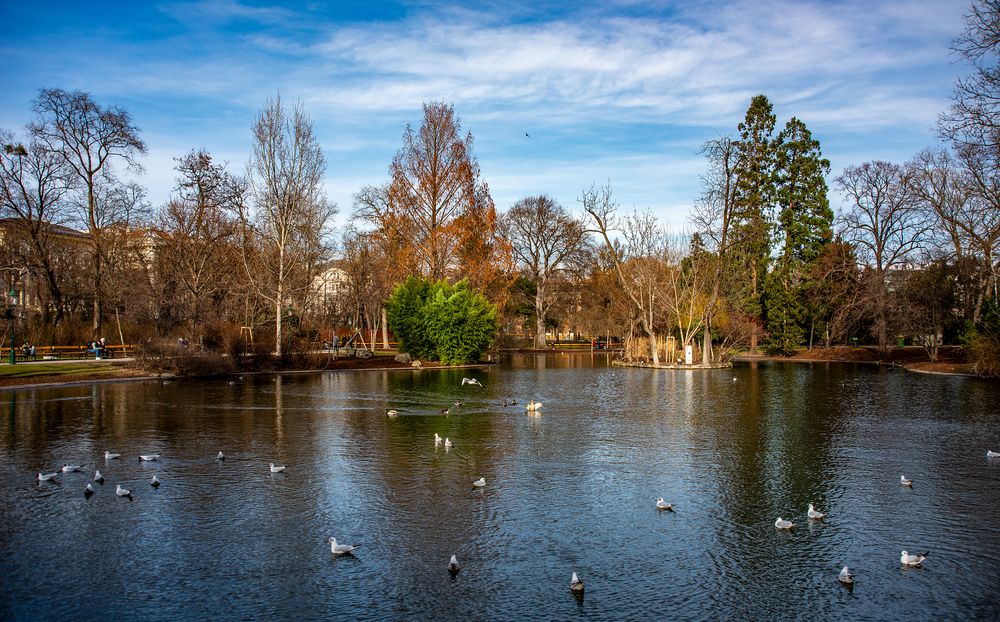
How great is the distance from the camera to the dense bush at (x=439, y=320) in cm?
3903

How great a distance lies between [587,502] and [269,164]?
110ft

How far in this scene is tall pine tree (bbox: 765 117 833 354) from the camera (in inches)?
2186

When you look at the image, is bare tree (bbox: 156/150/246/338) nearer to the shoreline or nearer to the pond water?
the shoreline

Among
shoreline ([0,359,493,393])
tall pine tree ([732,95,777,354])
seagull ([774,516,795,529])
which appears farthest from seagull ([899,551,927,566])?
tall pine tree ([732,95,777,354])

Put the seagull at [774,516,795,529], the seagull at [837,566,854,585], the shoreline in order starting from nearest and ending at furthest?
the seagull at [837,566,854,585]
the seagull at [774,516,795,529]
the shoreline

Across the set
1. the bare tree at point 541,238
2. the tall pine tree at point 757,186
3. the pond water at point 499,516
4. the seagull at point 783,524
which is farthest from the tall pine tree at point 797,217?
the seagull at point 783,524

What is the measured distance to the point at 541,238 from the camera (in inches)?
2532

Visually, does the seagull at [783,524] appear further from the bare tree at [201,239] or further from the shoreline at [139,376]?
the bare tree at [201,239]

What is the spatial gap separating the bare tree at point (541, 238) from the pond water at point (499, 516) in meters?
44.5

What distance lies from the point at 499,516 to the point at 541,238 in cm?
5557

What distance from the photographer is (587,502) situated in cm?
1044

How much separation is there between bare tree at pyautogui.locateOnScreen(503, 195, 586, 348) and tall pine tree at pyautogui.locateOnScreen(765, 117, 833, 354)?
56.2ft

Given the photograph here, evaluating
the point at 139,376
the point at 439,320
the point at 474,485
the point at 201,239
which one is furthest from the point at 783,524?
the point at 201,239

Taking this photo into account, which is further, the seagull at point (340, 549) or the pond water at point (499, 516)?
the seagull at point (340, 549)
